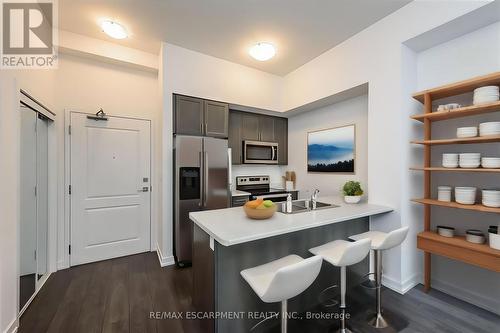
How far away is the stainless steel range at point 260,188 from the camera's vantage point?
149 inches

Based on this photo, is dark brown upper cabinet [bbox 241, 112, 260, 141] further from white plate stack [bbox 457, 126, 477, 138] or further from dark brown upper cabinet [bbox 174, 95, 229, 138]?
white plate stack [bbox 457, 126, 477, 138]

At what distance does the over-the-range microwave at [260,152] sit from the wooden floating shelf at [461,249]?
2.58m

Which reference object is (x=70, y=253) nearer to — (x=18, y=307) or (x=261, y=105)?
(x=18, y=307)

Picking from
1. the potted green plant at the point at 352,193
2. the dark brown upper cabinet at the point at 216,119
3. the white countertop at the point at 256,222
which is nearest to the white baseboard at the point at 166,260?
the white countertop at the point at 256,222

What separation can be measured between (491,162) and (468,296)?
55.2 inches

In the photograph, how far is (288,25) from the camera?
259cm

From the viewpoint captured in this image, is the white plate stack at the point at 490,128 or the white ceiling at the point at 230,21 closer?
the white plate stack at the point at 490,128

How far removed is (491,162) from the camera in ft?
5.83

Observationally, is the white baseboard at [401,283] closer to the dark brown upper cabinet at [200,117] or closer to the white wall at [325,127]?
the white wall at [325,127]

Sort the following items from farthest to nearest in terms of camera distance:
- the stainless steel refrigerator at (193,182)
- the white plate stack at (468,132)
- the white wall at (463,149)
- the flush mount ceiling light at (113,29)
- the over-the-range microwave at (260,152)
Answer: the over-the-range microwave at (260,152) < the stainless steel refrigerator at (193,182) < the flush mount ceiling light at (113,29) < the white wall at (463,149) < the white plate stack at (468,132)

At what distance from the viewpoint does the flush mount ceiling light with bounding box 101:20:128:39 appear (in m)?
2.54

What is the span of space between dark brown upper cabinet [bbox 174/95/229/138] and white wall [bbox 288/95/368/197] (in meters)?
1.63

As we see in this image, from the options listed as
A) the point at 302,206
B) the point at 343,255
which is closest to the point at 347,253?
the point at 343,255

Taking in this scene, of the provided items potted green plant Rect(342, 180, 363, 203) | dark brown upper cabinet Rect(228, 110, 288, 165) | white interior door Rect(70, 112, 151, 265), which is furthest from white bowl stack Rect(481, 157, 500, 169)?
white interior door Rect(70, 112, 151, 265)
